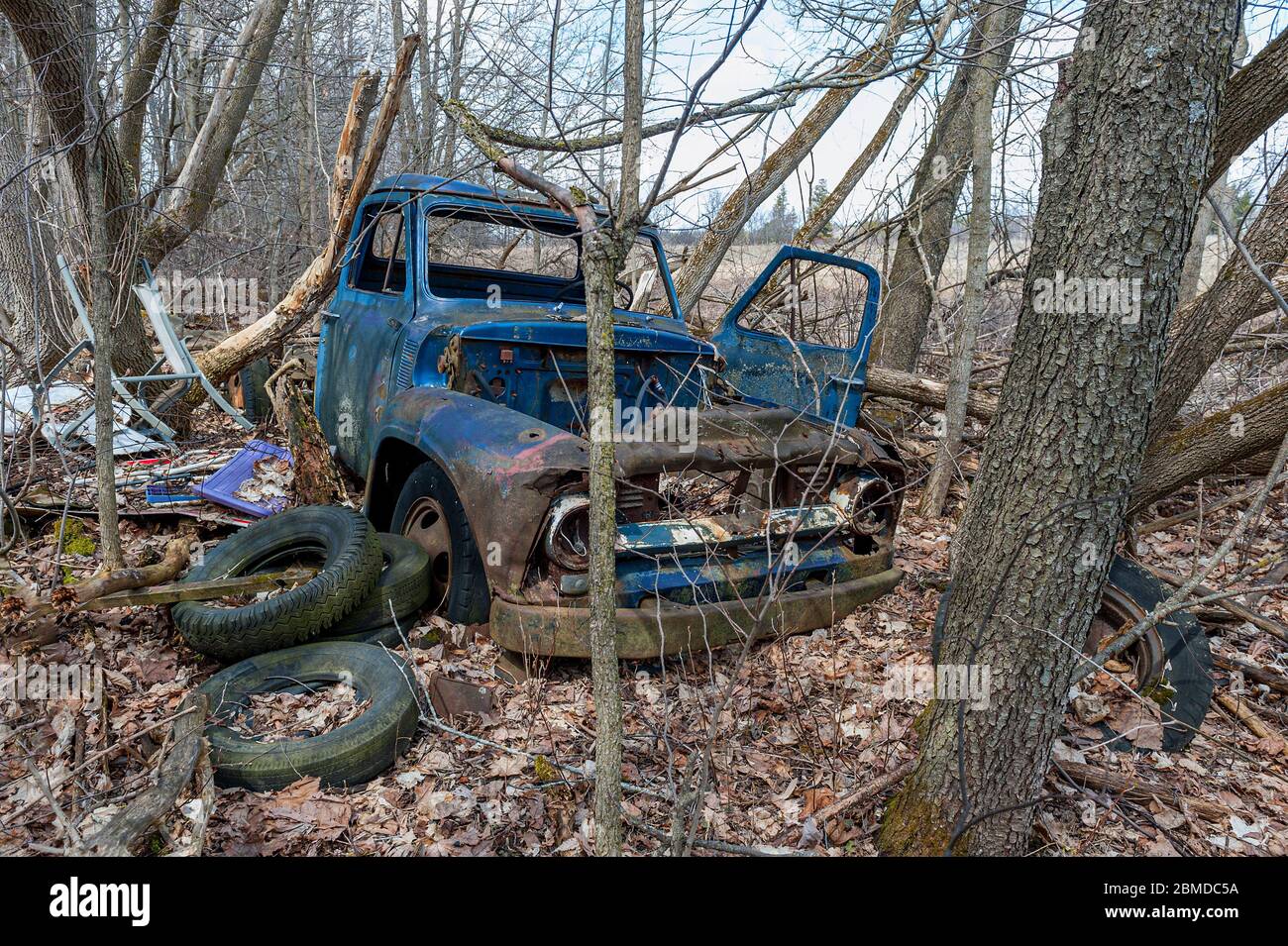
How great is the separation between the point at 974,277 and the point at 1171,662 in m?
2.85

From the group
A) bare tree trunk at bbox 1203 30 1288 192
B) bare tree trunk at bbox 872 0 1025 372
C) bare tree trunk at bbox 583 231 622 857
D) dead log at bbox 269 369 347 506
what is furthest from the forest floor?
bare tree trunk at bbox 872 0 1025 372

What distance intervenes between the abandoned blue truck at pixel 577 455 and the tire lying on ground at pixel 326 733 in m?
0.48

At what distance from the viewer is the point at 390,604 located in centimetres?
353

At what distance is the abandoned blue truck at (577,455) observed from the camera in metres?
3.16

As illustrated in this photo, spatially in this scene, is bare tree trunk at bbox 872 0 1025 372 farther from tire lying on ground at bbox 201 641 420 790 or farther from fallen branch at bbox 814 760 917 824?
tire lying on ground at bbox 201 641 420 790

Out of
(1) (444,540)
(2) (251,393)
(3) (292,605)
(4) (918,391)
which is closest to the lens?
(3) (292,605)

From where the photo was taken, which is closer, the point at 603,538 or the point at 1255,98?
the point at 603,538

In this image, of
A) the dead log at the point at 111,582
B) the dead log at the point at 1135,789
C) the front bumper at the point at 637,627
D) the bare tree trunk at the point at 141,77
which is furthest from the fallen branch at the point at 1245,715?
→ the bare tree trunk at the point at 141,77

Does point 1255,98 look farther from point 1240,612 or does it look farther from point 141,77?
point 141,77

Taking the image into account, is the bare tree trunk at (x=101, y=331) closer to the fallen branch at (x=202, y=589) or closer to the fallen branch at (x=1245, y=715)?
the fallen branch at (x=202, y=589)

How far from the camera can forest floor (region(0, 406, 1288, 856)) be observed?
258cm

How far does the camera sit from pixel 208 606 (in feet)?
11.3

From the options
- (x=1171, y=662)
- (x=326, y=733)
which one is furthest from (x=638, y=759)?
(x=1171, y=662)

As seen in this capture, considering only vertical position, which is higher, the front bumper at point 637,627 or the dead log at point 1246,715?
the front bumper at point 637,627
